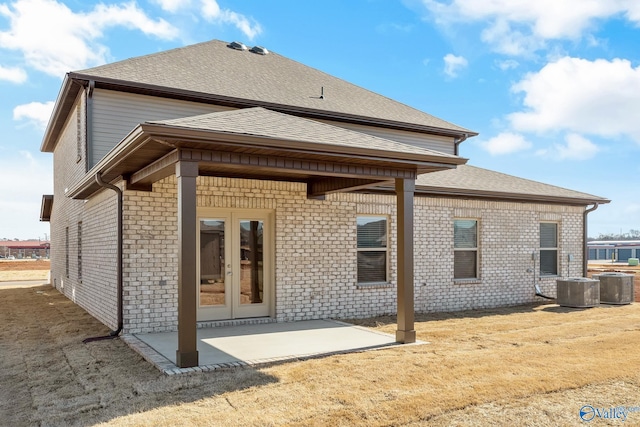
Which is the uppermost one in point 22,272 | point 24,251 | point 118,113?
point 118,113

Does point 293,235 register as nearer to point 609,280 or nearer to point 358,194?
point 358,194

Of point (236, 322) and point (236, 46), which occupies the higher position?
point (236, 46)

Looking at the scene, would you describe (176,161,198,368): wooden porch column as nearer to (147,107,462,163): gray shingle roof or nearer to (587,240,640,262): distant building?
(147,107,462,163): gray shingle roof

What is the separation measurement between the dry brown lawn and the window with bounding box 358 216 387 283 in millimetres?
2537

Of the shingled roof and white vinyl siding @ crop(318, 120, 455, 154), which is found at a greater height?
the shingled roof

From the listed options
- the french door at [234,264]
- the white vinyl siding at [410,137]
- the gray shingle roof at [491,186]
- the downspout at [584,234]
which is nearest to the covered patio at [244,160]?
the french door at [234,264]

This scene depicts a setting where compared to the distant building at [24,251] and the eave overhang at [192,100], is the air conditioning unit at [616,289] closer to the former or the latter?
the eave overhang at [192,100]

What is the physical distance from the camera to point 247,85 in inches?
501

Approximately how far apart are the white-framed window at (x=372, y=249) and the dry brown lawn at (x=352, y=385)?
8.32 feet

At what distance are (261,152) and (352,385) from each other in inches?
121

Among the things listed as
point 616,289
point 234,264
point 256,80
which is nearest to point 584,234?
point 616,289

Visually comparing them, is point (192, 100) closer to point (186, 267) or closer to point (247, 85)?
point (247, 85)

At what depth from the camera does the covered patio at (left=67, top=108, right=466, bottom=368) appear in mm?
6090

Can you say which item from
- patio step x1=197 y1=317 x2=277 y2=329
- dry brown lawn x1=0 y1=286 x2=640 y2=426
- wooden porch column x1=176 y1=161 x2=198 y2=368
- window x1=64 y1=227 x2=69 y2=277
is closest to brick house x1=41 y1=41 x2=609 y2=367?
wooden porch column x1=176 y1=161 x2=198 y2=368
